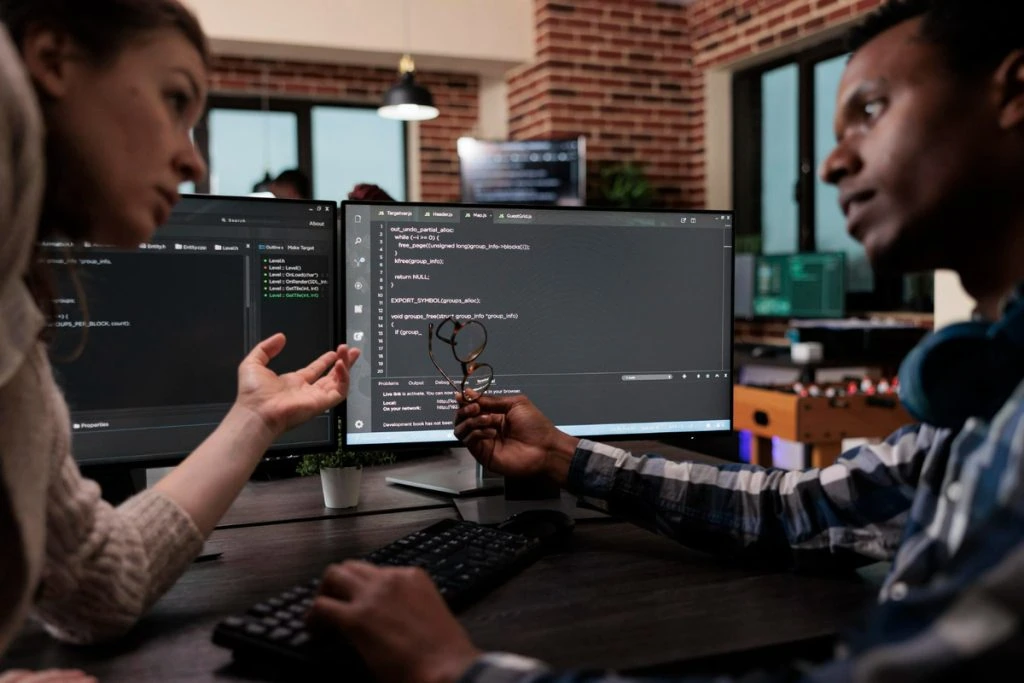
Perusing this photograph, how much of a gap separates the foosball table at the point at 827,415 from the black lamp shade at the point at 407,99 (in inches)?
108

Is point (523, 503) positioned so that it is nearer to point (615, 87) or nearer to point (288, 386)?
point (288, 386)

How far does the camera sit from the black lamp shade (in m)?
4.89

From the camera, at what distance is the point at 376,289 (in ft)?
4.33

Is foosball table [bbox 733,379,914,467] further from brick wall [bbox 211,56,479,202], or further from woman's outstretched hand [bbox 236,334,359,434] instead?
brick wall [bbox 211,56,479,202]

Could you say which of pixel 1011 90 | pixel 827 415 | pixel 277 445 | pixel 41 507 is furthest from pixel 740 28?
pixel 41 507

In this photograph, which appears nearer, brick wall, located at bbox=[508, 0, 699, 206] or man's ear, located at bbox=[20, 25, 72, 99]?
man's ear, located at bbox=[20, 25, 72, 99]

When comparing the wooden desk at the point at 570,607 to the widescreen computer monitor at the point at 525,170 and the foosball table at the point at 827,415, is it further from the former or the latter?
the widescreen computer monitor at the point at 525,170

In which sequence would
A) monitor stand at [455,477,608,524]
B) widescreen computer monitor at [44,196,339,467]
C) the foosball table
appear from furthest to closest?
the foosball table < monitor stand at [455,477,608,524] < widescreen computer monitor at [44,196,339,467]

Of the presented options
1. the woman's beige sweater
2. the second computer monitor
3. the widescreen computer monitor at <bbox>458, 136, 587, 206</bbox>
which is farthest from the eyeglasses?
the widescreen computer monitor at <bbox>458, 136, 587, 206</bbox>

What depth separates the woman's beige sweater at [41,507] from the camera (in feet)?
2.00

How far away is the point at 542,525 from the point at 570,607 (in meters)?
0.25

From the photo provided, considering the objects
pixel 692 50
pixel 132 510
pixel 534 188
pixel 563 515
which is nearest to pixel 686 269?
pixel 563 515

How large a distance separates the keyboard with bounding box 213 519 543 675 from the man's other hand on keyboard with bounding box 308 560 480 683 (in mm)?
24

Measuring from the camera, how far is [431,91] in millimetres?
6328
